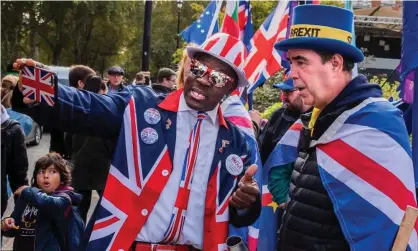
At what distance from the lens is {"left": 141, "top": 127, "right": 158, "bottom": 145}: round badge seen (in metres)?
2.72

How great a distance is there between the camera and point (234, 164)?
9.19 ft

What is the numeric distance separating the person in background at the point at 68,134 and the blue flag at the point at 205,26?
2.49m

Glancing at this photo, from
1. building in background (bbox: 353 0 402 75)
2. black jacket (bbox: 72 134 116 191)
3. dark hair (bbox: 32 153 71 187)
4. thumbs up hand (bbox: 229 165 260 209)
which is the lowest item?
black jacket (bbox: 72 134 116 191)

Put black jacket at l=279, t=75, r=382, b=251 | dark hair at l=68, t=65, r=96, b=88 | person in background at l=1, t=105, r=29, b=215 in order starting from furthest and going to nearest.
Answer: dark hair at l=68, t=65, r=96, b=88 < person in background at l=1, t=105, r=29, b=215 < black jacket at l=279, t=75, r=382, b=251

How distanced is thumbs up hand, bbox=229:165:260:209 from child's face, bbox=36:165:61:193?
2278 millimetres

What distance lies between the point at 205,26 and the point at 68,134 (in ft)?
9.71

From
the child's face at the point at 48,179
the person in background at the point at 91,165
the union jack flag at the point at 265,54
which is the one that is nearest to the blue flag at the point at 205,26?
the union jack flag at the point at 265,54

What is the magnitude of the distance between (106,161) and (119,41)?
108 ft

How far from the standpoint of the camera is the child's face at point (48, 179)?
14.8 feet

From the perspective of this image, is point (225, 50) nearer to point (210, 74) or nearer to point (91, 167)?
point (210, 74)

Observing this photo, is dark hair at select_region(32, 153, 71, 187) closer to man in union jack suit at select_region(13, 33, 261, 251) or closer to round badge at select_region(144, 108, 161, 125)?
man in union jack suit at select_region(13, 33, 261, 251)

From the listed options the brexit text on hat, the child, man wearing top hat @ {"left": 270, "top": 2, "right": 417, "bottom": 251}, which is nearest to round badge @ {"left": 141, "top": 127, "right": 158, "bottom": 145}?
man wearing top hat @ {"left": 270, "top": 2, "right": 417, "bottom": 251}

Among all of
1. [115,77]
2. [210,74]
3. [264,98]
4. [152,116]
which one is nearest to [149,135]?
[152,116]

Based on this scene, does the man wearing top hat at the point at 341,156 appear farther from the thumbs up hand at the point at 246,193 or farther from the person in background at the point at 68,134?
the person in background at the point at 68,134
